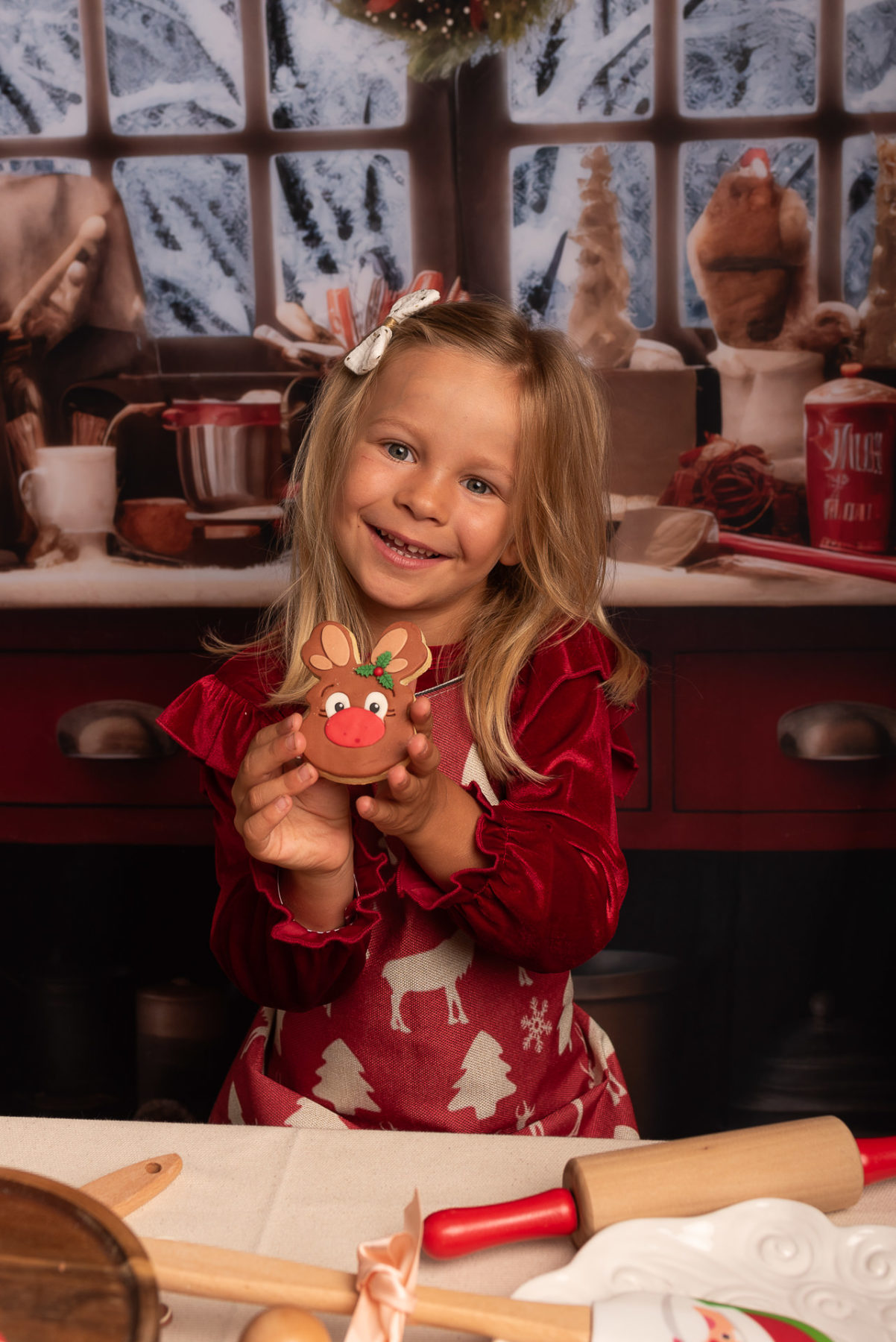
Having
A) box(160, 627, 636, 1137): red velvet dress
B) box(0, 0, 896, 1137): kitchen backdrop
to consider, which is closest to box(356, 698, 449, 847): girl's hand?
box(160, 627, 636, 1137): red velvet dress

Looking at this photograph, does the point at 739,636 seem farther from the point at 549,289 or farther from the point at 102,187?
the point at 102,187

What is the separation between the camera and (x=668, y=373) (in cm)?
148

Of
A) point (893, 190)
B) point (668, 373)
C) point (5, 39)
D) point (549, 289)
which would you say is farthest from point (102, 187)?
point (893, 190)

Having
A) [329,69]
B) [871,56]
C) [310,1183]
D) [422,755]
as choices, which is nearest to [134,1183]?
[310,1183]

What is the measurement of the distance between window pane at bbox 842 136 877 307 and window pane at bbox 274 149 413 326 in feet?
1.94

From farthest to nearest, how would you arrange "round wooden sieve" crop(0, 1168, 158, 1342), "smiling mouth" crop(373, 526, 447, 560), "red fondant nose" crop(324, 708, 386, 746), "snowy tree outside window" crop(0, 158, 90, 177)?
"snowy tree outside window" crop(0, 158, 90, 177)
"smiling mouth" crop(373, 526, 447, 560)
"red fondant nose" crop(324, 708, 386, 746)
"round wooden sieve" crop(0, 1168, 158, 1342)

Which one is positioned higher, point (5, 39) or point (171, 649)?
point (5, 39)

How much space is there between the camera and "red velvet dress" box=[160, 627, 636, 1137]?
0.97 metres

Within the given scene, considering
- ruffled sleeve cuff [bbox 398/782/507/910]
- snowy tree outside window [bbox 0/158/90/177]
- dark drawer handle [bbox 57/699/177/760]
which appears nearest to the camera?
ruffled sleeve cuff [bbox 398/782/507/910]

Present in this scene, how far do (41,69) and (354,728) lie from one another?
1243mm

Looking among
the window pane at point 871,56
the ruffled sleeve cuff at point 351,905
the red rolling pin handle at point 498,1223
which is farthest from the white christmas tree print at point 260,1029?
the window pane at point 871,56

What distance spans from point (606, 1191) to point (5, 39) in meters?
1.63

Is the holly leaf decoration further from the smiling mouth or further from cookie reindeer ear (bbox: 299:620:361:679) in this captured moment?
the smiling mouth

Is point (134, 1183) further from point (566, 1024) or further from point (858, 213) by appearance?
point (858, 213)
